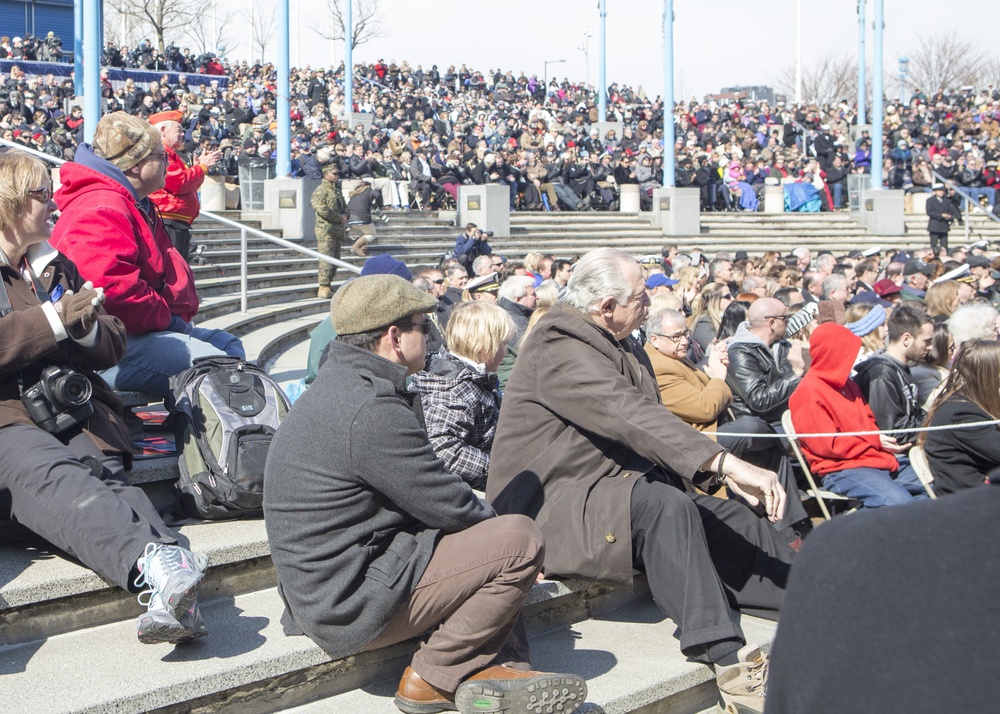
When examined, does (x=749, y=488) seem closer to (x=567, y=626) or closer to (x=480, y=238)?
(x=567, y=626)

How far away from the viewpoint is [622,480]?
13.4ft

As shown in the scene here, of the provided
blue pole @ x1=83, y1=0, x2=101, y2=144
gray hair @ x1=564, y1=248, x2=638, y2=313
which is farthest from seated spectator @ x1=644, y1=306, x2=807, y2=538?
blue pole @ x1=83, y1=0, x2=101, y2=144

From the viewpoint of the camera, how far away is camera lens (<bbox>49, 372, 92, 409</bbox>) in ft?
12.1

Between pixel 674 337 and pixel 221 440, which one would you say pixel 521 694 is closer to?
pixel 221 440

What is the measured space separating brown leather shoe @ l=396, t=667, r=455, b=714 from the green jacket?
41.1ft

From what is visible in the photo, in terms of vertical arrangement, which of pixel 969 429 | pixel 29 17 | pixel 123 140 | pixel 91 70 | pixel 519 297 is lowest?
pixel 969 429

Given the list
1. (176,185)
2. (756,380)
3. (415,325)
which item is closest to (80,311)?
(415,325)

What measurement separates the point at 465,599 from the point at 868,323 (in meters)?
4.82

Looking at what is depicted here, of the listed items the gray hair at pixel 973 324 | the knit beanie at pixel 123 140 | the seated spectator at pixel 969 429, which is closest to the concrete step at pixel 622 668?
the seated spectator at pixel 969 429

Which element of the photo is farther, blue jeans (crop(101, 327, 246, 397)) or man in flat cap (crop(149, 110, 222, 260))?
man in flat cap (crop(149, 110, 222, 260))

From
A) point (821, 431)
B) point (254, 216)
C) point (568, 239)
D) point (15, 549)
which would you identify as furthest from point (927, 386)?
point (568, 239)

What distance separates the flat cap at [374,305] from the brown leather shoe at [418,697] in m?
1.11

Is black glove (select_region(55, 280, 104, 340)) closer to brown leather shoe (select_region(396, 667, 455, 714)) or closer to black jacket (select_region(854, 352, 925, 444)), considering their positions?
brown leather shoe (select_region(396, 667, 455, 714))

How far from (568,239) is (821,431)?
54.6 ft
